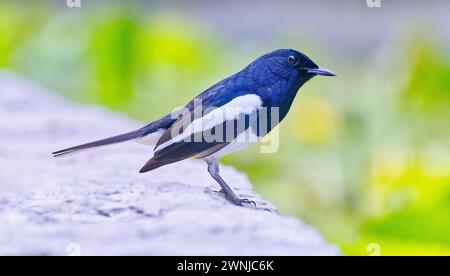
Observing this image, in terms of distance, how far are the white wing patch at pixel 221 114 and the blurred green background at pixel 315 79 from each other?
223 mm

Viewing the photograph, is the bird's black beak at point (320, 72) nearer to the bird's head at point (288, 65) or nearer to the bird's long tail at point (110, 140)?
the bird's head at point (288, 65)

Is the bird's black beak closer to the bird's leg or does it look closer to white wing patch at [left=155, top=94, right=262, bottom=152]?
white wing patch at [left=155, top=94, right=262, bottom=152]

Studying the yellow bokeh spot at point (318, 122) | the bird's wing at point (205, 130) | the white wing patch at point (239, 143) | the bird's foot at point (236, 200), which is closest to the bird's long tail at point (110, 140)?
the bird's wing at point (205, 130)

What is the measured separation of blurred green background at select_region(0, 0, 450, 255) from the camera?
2.38 metres

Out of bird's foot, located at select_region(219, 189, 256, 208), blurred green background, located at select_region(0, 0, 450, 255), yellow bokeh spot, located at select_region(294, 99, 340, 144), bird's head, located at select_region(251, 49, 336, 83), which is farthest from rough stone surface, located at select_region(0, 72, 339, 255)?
bird's head, located at select_region(251, 49, 336, 83)

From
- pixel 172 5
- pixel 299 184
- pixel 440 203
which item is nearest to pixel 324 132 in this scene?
pixel 299 184

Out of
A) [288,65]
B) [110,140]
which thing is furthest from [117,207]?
[288,65]

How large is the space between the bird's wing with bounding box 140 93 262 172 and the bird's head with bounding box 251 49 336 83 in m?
0.13

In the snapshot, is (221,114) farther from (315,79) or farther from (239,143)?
(315,79)

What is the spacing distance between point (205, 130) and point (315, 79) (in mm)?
471

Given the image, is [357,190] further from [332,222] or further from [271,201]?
[271,201]

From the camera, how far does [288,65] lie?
2.31m

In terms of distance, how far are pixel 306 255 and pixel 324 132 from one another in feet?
1.89

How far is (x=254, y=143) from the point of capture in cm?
228
